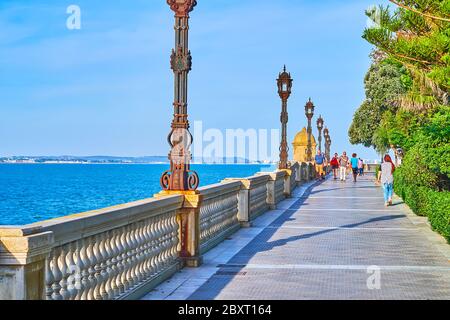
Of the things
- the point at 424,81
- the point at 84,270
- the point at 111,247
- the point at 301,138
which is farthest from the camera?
the point at 301,138

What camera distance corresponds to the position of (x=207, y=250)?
44.9 ft

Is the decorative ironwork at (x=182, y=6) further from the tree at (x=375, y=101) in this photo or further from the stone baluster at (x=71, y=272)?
the tree at (x=375, y=101)

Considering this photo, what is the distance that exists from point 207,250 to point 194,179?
2.09 meters

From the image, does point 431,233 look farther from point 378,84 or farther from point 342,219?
point 378,84

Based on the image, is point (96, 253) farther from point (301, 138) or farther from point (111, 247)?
point (301, 138)

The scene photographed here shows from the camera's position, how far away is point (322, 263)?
40.4 feet

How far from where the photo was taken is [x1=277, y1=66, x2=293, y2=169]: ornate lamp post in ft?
98.2

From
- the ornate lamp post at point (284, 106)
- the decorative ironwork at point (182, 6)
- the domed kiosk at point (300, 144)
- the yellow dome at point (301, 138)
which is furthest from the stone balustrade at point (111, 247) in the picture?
the yellow dome at point (301, 138)

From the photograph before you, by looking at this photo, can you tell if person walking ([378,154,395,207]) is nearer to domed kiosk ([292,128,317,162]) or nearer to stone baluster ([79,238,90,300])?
stone baluster ([79,238,90,300])

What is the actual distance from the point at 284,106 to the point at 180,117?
18.6 m

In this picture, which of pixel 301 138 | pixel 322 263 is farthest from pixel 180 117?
pixel 301 138

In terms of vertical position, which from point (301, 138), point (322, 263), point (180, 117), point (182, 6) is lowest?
point (322, 263)
